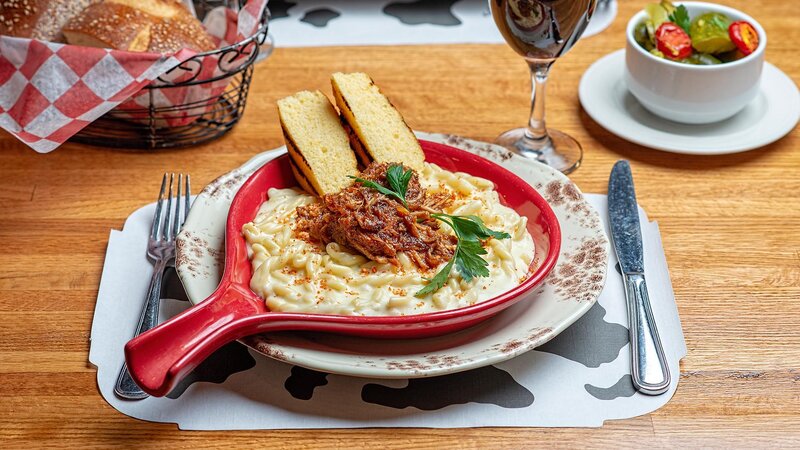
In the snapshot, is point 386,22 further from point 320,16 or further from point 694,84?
point 694,84

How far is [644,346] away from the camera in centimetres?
177

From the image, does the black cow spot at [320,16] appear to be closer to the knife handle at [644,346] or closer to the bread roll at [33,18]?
the bread roll at [33,18]

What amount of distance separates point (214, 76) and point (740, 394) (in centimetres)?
168

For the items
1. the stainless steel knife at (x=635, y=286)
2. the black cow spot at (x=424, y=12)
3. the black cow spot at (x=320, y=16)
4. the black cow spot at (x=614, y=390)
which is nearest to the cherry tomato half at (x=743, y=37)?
the stainless steel knife at (x=635, y=286)

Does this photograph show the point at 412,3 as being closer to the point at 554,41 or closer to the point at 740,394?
the point at 554,41

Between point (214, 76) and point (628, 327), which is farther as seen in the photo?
point (214, 76)

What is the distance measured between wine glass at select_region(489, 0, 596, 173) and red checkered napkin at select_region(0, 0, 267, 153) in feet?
2.91

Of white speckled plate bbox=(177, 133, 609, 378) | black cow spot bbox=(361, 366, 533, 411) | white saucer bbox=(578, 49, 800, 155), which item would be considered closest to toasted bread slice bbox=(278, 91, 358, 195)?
white speckled plate bbox=(177, 133, 609, 378)

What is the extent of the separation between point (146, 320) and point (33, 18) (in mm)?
1200

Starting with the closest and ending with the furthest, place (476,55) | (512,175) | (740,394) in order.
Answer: (740,394) < (512,175) < (476,55)

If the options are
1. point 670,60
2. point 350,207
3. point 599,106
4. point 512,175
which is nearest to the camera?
point 350,207

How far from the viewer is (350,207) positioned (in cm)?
183

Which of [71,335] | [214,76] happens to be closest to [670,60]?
[214,76]

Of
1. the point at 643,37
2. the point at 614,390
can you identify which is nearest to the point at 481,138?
the point at 643,37
